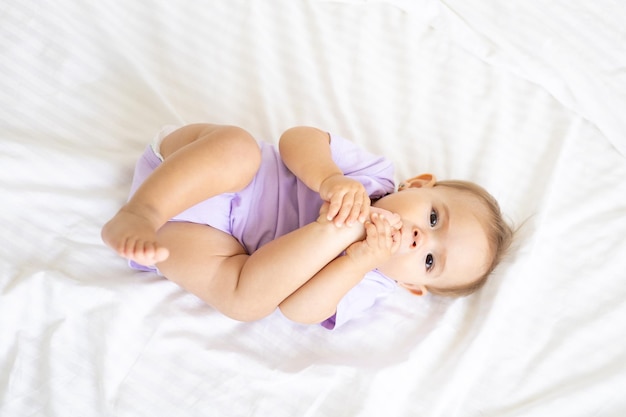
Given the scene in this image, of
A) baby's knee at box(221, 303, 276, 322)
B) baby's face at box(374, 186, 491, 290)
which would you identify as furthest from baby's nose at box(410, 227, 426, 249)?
baby's knee at box(221, 303, 276, 322)

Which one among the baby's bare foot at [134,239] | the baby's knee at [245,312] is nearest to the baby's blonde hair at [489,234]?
the baby's knee at [245,312]

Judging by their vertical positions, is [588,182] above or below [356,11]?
below

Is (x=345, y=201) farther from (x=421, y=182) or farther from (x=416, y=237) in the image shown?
(x=421, y=182)

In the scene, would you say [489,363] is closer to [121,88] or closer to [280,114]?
[280,114]

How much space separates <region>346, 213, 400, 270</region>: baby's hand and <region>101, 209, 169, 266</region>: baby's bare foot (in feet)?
1.26

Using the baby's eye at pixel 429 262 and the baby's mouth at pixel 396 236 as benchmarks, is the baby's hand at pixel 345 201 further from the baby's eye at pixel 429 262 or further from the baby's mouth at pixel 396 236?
the baby's eye at pixel 429 262

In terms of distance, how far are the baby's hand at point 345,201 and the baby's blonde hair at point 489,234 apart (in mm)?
253

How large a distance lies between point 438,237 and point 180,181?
1.68 feet

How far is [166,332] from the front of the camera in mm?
1163

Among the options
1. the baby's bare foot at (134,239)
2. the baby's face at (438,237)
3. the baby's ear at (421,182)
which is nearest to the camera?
the baby's bare foot at (134,239)

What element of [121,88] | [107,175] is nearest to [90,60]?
[121,88]

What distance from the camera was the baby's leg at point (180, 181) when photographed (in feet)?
3.01

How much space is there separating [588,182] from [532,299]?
1.21 feet

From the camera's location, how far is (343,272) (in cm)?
117
